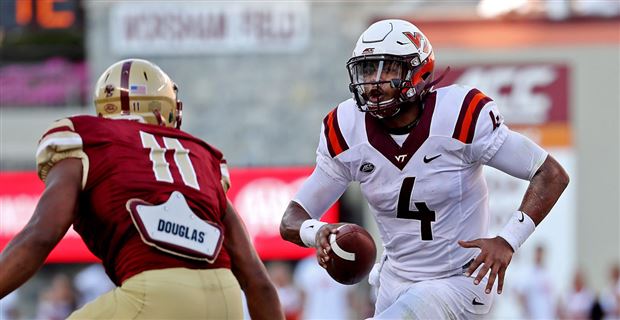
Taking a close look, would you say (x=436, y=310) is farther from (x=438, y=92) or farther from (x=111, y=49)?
(x=111, y=49)

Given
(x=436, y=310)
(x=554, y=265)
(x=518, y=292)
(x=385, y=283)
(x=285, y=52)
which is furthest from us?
(x=285, y=52)

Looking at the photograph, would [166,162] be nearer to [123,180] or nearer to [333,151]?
[123,180]

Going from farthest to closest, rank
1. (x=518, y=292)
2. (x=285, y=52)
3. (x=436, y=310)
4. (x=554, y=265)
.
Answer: (x=285, y=52) → (x=554, y=265) → (x=518, y=292) → (x=436, y=310)

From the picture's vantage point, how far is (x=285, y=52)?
18.4m

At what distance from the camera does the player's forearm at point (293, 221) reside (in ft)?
17.6

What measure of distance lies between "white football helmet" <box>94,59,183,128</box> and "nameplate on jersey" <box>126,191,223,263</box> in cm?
47

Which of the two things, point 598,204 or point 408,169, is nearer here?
point 408,169

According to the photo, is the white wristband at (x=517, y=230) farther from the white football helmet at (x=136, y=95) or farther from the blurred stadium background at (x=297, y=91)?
the blurred stadium background at (x=297, y=91)

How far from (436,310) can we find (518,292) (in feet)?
34.2

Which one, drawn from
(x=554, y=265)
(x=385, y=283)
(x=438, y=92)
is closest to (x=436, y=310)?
(x=385, y=283)

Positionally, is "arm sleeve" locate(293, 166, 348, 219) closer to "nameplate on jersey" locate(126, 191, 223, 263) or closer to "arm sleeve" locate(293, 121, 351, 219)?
"arm sleeve" locate(293, 121, 351, 219)

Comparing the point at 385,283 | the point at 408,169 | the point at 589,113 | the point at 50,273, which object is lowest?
the point at 50,273

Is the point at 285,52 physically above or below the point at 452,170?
below

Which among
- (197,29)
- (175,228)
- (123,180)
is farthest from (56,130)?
(197,29)
